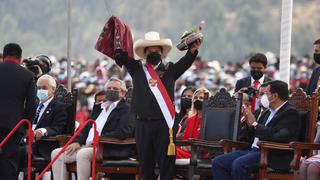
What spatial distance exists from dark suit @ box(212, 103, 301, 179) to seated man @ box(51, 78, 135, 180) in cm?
157

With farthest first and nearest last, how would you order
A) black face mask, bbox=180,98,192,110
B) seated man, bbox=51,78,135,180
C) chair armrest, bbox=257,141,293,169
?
1. black face mask, bbox=180,98,192,110
2. seated man, bbox=51,78,135,180
3. chair armrest, bbox=257,141,293,169

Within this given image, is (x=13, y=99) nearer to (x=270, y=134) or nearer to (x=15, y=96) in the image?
(x=15, y=96)

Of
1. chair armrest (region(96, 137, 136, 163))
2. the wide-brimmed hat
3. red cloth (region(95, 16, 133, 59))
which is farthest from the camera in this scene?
chair armrest (region(96, 137, 136, 163))

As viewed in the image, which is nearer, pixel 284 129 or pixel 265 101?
pixel 284 129

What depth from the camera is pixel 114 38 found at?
1584 centimetres

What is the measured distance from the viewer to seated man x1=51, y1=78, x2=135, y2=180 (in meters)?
16.1

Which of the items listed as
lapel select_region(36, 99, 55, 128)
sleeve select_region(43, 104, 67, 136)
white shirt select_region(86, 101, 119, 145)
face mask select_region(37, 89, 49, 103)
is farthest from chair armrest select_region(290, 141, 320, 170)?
face mask select_region(37, 89, 49, 103)

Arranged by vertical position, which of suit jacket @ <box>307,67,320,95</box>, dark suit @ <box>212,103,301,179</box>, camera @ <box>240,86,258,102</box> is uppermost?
suit jacket @ <box>307,67,320,95</box>

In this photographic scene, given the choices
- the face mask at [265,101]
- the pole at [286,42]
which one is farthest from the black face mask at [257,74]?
the face mask at [265,101]

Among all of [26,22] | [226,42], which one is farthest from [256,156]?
[226,42]

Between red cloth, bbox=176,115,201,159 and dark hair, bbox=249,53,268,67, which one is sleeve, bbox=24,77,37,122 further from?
dark hair, bbox=249,53,268,67

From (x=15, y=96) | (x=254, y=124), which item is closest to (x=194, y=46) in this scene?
(x=254, y=124)

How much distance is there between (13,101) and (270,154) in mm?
3349

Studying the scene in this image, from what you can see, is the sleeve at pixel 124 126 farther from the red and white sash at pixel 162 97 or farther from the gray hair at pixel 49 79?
the gray hair at pixel 49 79
